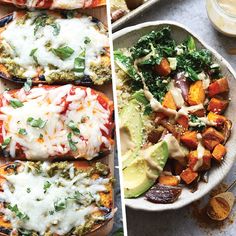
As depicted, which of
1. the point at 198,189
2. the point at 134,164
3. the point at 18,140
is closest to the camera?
the point at 18,140

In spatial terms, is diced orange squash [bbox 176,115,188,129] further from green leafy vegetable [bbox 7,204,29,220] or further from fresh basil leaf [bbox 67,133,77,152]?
green leafy vegetable [bbox 7,204,29,220]

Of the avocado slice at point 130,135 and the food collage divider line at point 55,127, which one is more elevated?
the food collage divider line at point 55,127

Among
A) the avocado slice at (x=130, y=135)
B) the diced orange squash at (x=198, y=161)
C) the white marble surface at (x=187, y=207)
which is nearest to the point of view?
the avocado slice at (x=130, y=135)

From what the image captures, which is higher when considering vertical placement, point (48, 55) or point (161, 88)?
point (48, 55)

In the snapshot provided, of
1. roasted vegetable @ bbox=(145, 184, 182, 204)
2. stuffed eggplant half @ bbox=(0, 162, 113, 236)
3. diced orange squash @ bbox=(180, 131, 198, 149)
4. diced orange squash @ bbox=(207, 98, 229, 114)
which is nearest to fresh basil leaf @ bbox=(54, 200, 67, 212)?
stuffed eggplant half @ bbox=(0, 162, 113, 236)

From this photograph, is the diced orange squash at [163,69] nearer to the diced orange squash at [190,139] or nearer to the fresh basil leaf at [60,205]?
the diced orange squash at [190,139]

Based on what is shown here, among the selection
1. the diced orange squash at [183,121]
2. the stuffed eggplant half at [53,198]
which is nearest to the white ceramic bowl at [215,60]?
the diced orange squash at [183,121]

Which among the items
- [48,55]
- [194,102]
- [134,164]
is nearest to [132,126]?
[134,164]

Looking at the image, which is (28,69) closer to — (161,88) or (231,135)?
(161,88)
